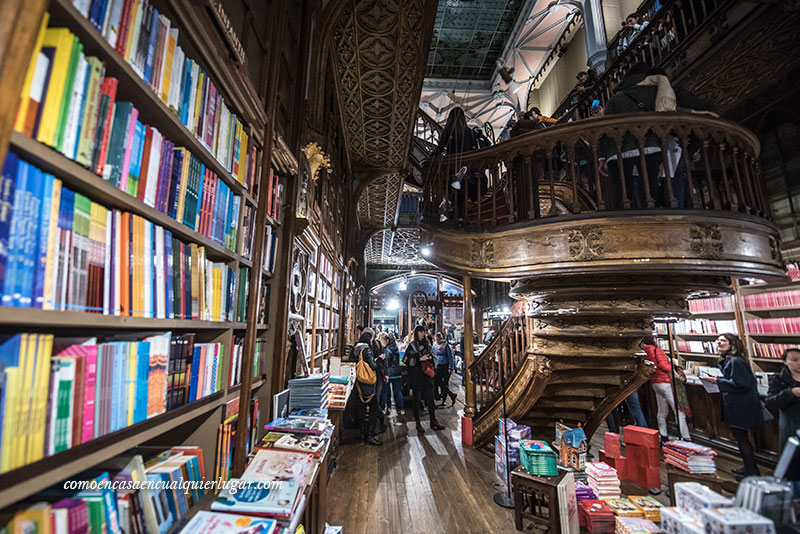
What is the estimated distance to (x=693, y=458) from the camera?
2.71 metres

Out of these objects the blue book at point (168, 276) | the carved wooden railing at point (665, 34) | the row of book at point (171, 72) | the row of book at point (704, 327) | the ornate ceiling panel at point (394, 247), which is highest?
the carved wooden railing at point (665, 34)

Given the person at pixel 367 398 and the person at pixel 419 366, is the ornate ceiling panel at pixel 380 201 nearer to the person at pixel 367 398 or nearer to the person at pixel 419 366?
the person at pixel 419 366

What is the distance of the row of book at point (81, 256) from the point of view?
651mm

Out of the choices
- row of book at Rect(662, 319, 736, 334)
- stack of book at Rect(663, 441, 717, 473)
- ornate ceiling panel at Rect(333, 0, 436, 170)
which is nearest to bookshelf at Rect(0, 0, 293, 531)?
ornate ceiling panel at Rect(333, 0, 436, 170)

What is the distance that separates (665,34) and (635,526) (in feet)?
17.8

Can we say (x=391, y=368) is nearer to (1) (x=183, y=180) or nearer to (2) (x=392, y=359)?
(2) (x=392, y=359)

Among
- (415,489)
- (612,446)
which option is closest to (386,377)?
(415,489)

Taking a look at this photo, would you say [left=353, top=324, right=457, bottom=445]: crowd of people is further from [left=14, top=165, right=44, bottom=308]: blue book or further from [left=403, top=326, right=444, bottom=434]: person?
→ [left=14, top=165, right=44, bottom=308]: blue book

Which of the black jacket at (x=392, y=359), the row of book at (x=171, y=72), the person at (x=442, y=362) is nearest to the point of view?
the row of book at (x=171, y=72)

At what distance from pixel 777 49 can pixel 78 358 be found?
5301 millimetres

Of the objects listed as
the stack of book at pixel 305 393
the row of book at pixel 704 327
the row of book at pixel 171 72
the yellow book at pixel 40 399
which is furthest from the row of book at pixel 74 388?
the row of book at pixel 704 327

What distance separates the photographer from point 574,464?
301 centimetres

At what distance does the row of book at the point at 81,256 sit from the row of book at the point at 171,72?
1.39 feet

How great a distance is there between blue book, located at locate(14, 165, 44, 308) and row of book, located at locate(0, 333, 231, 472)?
0.08m
